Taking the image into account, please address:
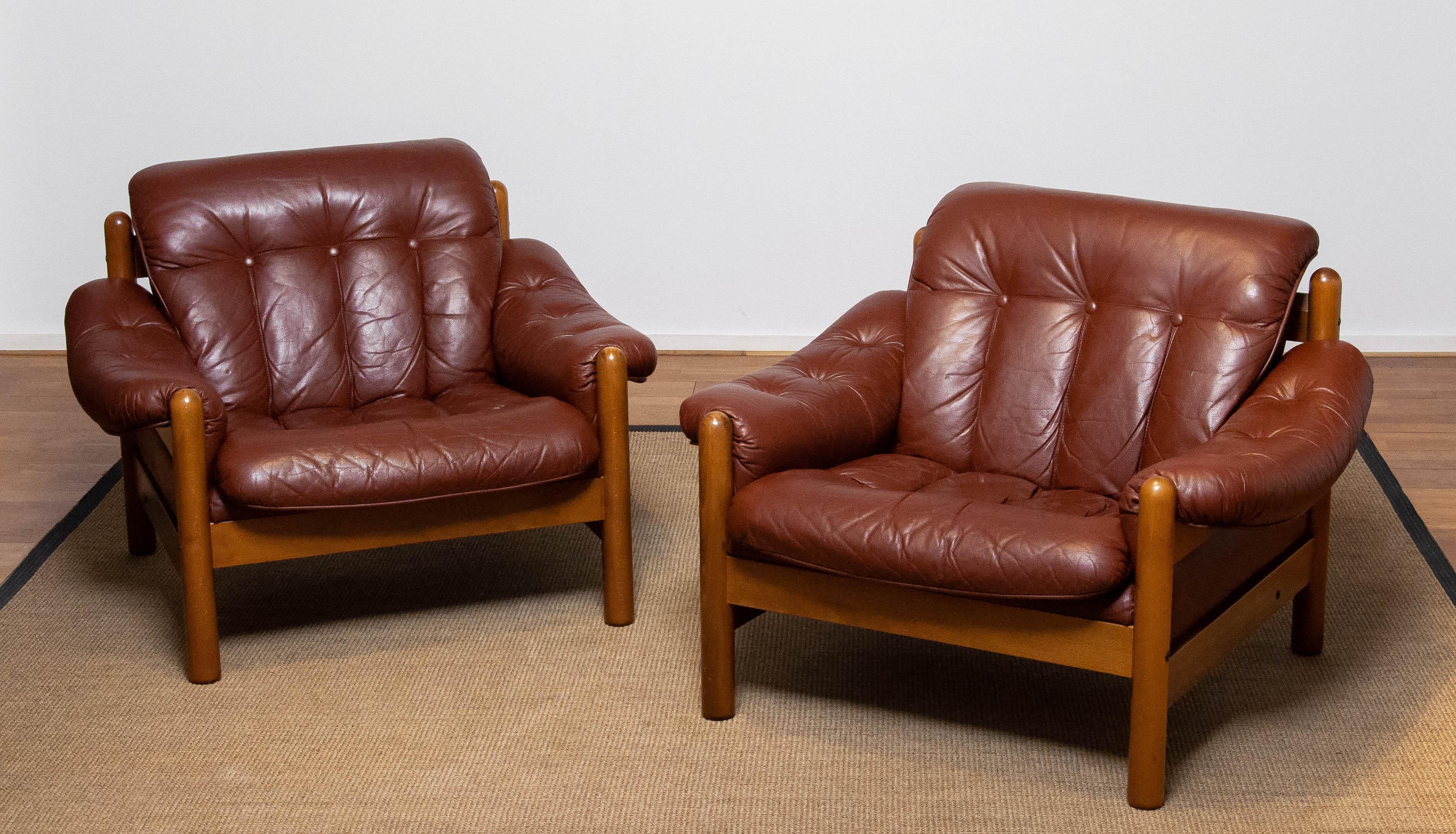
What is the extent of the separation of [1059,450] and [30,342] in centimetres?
354

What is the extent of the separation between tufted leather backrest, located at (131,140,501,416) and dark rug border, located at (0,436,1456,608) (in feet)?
1.97

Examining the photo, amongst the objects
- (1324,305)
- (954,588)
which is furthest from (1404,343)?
(954,588)

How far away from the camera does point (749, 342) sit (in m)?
4.88

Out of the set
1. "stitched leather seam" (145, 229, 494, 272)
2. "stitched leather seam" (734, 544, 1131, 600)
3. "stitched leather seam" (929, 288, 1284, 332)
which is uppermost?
"stitched leather seam" (145, 229, 494, 272)

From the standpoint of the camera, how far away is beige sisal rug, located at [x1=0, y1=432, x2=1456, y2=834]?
239cm

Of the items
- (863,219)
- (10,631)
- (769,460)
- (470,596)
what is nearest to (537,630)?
(470,596)

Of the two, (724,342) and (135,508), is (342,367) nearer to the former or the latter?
(135,508)

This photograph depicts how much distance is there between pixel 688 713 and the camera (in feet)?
8.82

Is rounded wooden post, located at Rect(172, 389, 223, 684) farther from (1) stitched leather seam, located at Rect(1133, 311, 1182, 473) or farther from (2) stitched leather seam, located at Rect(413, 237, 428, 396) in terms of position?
(1) stitched leather seam, located at Rect(1133, 311, 1182, 473)

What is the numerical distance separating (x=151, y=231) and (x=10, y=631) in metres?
0.83

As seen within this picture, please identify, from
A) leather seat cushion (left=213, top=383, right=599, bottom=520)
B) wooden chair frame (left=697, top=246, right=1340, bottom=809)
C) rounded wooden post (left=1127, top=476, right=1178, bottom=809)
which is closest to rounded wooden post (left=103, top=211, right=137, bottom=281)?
leather seat cushion (left=213, top=383, right=599, bottom=520)

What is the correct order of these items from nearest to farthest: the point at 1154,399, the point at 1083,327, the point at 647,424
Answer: the point at 1154,399
the point at 1083,327
the point at 647,424

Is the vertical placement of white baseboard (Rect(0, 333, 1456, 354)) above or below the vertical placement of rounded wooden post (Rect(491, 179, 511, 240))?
below

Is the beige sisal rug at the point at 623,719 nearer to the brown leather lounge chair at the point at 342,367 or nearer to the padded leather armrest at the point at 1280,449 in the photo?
the brown leather lounge chair at the point at 342,367
